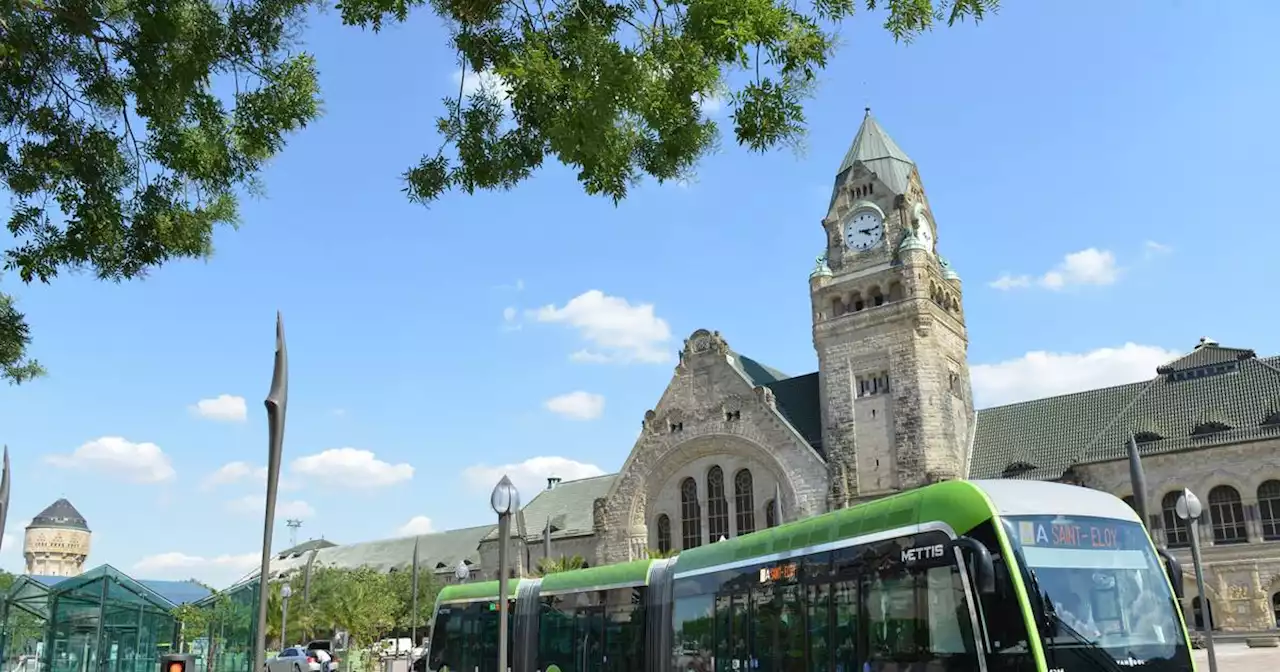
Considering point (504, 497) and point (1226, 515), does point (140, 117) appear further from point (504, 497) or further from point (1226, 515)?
point (1226, 515)

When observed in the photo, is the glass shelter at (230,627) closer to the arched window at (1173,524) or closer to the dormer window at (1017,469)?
the dormer window at (1017,469)

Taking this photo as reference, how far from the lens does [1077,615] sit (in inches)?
412

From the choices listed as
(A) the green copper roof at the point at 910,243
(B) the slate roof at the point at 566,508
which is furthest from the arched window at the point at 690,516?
(A) the green copper roof at the point at 910,243

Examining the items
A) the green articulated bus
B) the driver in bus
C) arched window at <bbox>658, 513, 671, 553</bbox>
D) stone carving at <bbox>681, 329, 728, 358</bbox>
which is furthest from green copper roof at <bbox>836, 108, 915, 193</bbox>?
the driver in bus

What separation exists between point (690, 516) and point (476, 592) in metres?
28.9

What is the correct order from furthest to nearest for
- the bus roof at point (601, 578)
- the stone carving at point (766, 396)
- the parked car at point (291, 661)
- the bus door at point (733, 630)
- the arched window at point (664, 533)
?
the arched window at point (664, 533), the stone carving at point (766, 396), the parked car at point (291, 661), the bus roof at point (601, 578), the bus door at point (733, 630)

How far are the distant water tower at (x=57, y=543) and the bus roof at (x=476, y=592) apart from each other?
104 meters

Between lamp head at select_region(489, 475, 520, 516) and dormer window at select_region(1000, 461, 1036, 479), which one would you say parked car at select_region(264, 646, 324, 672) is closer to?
lamp head at select_region(489, 475, 520, 516)

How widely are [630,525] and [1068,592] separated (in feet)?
142

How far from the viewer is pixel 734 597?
15.6m

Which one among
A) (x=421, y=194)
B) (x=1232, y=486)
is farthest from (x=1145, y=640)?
(x=1232, y=486)

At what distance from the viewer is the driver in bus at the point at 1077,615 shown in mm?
10383

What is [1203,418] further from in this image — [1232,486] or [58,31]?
[58,31]

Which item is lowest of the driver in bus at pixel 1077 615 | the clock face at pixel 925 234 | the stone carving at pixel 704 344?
the driver in bus at pixel 1077 615
